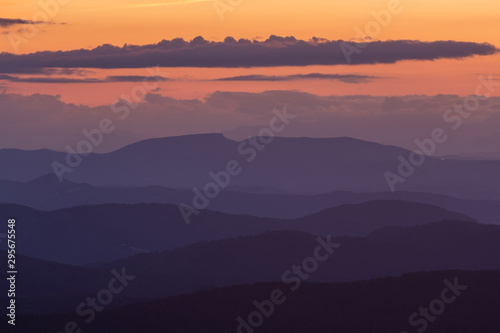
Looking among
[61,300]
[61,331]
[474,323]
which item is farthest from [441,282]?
[61,300]

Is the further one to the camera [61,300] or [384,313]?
[61,300]

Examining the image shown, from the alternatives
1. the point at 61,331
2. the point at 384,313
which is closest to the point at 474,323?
the point at 384,313

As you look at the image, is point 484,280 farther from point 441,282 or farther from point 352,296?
point 352,296

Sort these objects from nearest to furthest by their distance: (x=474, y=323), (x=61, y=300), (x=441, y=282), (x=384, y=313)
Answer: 1. (x=474, y=323)
2. (x=384, y=313)
3. (x=441, y=282)
4. (x=61, y=300)

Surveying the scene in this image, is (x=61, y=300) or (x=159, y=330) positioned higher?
(x=61, y=300)

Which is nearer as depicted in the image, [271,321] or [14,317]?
[271,321]

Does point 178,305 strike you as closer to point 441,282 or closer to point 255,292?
point 255,292

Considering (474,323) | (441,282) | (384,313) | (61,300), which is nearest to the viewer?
(474,323)

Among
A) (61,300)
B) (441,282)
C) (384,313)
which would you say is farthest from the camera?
(61,300)

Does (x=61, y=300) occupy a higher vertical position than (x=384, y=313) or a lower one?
higher
